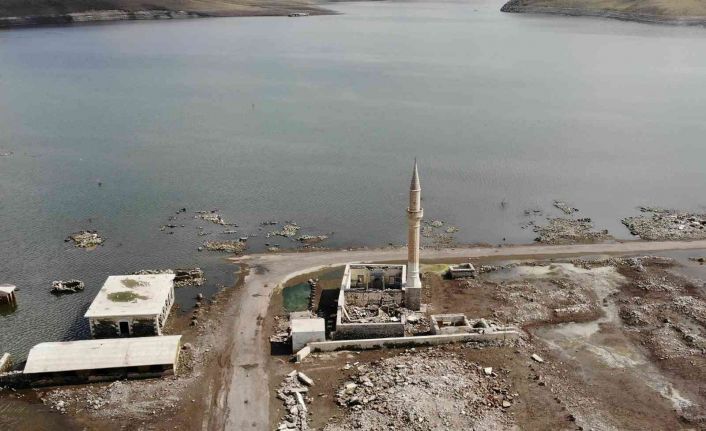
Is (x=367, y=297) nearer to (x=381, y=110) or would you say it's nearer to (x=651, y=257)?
(x=651, y=257)

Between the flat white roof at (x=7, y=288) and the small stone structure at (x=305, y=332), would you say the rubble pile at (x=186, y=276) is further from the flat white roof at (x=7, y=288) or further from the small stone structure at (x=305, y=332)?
the small stone structure at (x=305, y=332)

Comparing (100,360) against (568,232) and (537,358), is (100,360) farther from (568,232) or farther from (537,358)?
(568,232)

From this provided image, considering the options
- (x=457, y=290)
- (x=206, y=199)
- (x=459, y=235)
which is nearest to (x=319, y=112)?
(x=206, y=199)

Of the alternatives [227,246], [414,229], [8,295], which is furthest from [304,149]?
[8,295]

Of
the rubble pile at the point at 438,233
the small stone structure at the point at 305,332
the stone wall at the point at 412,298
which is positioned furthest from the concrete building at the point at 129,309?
the rubble pile at the point at 438,233

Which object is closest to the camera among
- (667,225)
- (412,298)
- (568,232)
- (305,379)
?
(305,379)
